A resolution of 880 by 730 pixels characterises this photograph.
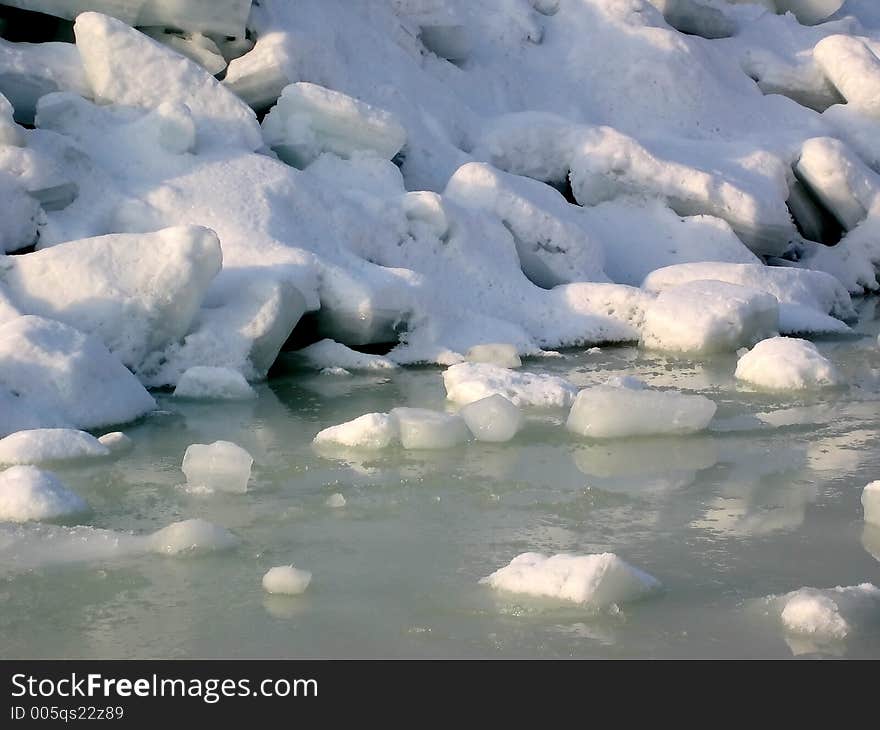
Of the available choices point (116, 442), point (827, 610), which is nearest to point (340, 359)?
point (116, 442)

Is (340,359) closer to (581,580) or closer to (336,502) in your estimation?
(336,502)

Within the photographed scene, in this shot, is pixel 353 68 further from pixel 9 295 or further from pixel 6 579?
pixel 6 579

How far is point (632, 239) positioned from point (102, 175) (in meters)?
3.87

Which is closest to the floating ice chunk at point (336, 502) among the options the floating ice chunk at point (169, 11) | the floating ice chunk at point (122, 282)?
the floating ice chunk at point (122, 282)

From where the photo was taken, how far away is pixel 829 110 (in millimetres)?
12133

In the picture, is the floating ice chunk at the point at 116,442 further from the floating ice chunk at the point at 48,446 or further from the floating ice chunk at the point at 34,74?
the floating ice chunk at the point at 34,74

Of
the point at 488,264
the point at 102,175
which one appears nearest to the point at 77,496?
the point at 102,175

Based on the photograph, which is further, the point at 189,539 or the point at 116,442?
the point at 116,442

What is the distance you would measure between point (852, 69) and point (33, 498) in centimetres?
1007

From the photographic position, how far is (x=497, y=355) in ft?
22.9

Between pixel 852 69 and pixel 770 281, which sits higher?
pixel 852 69

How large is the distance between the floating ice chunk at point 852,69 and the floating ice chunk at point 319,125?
5.42m

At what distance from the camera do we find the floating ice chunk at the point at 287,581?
343cm

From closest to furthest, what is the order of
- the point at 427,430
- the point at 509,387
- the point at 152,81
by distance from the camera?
the point at 427,430
the point at 509,387
the point at 152,81
